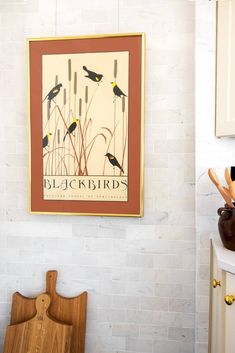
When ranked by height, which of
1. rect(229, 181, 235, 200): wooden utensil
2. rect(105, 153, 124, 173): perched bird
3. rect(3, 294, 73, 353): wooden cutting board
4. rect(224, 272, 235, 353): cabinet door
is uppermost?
rect(105, 153, 124, 173): perched bird

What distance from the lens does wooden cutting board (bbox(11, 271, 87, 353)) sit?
1.83 metres

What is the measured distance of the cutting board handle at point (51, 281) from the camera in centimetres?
187

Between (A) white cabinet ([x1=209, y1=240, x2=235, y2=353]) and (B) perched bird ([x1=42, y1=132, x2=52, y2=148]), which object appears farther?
(B) perched bird ([x1=42, y1=132, x2=52, y2=148])

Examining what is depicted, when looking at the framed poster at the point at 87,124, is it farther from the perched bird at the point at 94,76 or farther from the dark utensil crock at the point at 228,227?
the dark utensil crock at the point at 228,227

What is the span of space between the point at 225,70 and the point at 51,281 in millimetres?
1408

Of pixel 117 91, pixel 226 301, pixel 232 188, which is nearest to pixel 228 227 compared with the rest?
pixel 232 188

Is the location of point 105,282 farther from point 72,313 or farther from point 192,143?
point 192,143

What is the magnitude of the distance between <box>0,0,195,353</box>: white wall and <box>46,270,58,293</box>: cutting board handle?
5cm

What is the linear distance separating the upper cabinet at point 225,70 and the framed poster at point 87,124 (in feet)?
1.33

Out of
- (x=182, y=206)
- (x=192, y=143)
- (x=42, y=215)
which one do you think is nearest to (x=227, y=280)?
(x=182, y=206)

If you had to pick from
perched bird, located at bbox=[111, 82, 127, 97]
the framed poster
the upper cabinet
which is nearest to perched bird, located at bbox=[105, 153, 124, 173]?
the framed poster

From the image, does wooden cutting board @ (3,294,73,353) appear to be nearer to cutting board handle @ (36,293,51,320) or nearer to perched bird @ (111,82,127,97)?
cutting board handle @ (36,293,51,320)

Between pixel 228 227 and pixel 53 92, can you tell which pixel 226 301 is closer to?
pixel 228 227

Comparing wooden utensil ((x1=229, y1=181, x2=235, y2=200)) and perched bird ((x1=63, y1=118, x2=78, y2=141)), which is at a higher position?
perched bird ((x1=63, y1=118, x2=78, y2=141))
